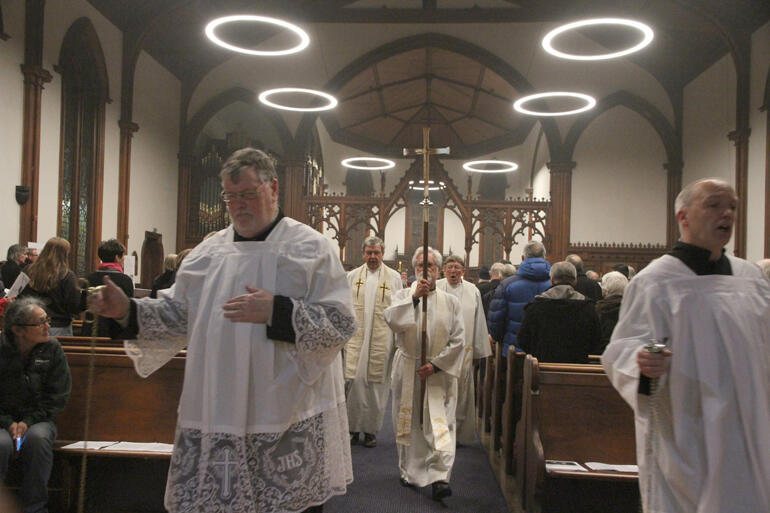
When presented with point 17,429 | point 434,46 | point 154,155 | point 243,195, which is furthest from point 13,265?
point 434,46

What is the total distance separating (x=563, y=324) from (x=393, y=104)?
1355 cm

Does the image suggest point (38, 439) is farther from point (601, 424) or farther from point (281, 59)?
point (281, 59)

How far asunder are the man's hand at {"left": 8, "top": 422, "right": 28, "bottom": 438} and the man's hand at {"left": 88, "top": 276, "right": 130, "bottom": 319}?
1916 mm

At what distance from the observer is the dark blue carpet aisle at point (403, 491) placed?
479cm

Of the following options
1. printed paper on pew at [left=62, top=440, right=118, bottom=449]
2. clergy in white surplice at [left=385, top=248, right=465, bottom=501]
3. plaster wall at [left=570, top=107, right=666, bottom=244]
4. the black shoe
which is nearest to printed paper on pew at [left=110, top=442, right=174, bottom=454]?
printed paper on pew at [left=62, top=440, right=118, bottom=449]

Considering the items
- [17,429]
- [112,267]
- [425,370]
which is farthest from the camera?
[112,267]

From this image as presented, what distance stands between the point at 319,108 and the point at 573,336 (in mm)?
9113

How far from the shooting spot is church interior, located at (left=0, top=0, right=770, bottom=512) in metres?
11.1

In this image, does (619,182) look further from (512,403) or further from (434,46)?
(512,403)

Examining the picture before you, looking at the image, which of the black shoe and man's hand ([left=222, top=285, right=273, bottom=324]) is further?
the black shoe

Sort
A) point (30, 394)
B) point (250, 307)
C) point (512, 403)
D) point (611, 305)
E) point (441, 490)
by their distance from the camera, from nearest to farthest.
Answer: point (250, 307) < point (30, 394) < point (441, 490) < point (512, 403) < point (611, 305)

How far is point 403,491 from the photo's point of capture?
512 centimetres

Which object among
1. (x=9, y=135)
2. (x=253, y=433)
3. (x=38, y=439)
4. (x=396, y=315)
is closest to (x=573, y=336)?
(x=396, y=315)

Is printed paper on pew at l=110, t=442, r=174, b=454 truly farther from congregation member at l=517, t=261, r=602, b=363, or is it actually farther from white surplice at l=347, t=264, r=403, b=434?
congregation member at l=517, t=261, r=602, b=363
